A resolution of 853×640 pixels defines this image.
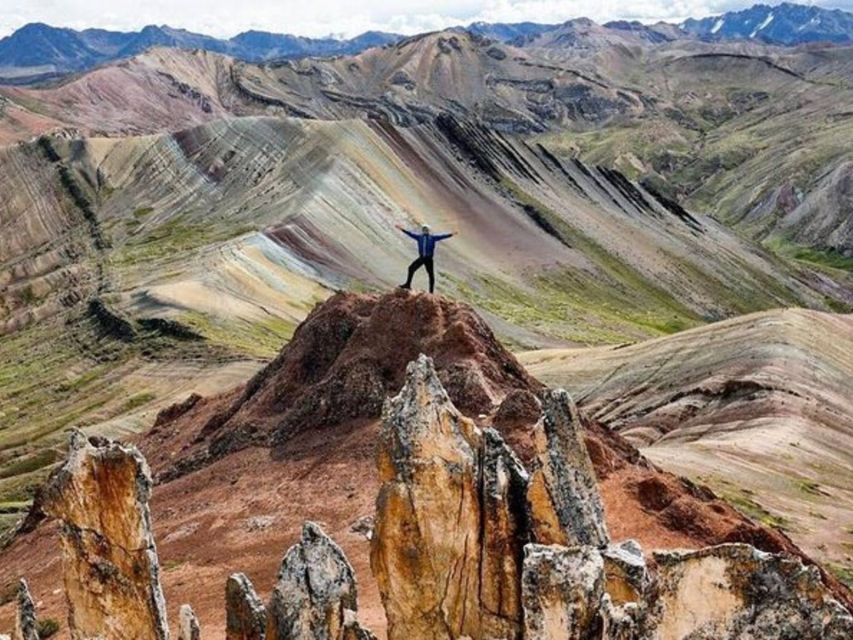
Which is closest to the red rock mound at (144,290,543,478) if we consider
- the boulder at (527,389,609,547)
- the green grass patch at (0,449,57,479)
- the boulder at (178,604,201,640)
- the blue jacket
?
the blue jacket

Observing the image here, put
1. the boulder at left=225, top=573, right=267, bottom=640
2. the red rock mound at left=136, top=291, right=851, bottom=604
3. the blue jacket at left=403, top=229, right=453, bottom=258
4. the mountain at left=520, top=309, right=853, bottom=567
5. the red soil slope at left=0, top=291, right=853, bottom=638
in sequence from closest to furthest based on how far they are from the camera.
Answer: the boulder at left=225, top=573, right=267, bottom=640 → the red soil slope at left=0, top=291, right=853, bottom=638 → the red rock mound at left=136, top=291, right=851, bottom=604 → the blue jacket at left=403, top=229, right=453, bottom=258 → the mountain at left=520, top=309, right=853, bottom=567

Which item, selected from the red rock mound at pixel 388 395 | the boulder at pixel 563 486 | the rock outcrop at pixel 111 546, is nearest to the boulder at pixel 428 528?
the boulder at pixel 563 486

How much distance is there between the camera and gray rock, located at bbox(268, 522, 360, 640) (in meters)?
15.1

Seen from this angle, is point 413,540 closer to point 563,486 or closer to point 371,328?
point 563,486

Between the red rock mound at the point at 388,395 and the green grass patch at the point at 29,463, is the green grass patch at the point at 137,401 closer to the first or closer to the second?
the green grass patch at the point at 29,463

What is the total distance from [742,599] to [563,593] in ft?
7.61

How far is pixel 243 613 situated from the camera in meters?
16.2

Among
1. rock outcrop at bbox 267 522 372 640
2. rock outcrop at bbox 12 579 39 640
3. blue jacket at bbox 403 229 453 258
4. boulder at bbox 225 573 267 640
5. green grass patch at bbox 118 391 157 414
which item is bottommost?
green grass patch at bbox 118 391 157 414

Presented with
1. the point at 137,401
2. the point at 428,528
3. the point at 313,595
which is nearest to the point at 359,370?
the point at 428,528

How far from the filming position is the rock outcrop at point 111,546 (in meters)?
16.1

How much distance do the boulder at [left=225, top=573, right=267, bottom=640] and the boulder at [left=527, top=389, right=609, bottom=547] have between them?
4855 mm

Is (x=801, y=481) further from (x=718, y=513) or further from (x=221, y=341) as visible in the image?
(x=221, y=341)

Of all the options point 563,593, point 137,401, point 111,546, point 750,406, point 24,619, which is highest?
point 563,593

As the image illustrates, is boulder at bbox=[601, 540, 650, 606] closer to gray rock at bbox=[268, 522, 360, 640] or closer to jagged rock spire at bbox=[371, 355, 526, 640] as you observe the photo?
jagged rock spire at bbox=[371, 355, 526, 640]
